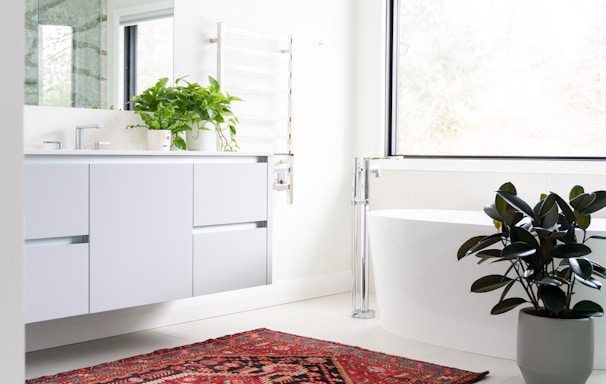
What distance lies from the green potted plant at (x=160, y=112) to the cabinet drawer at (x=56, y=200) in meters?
0.75

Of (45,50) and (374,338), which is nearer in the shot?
(45,50)

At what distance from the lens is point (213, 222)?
3.48 metres

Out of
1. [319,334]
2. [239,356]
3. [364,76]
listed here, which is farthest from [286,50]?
[239,356]

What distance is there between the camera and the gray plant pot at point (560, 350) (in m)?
2.75

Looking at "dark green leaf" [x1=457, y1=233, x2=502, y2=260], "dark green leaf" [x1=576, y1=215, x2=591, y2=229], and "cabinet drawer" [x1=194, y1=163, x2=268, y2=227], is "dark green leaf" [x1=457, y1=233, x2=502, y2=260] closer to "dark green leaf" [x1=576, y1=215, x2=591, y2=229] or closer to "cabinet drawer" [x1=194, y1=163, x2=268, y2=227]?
"dark green leaf" [x1=576, y1=215, x2=591, y2=229]

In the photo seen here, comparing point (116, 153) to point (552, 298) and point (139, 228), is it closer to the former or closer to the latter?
point (139, 228)

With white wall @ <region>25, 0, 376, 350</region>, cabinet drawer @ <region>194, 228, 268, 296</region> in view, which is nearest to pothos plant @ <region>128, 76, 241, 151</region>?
white wall @ <region>25, 0, 376, 350</region>

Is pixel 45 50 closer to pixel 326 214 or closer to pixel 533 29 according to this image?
pixel 326 214

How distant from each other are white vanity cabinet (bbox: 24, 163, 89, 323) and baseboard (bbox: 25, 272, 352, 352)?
0.57 m

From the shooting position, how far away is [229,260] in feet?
11.6

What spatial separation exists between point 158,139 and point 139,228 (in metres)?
0.62

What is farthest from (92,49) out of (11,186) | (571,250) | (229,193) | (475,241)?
(11,186)

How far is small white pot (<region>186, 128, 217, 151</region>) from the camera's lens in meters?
3.82

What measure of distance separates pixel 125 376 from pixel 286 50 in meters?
2.35
